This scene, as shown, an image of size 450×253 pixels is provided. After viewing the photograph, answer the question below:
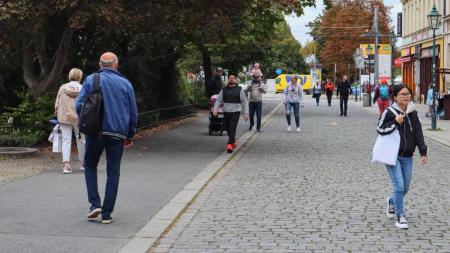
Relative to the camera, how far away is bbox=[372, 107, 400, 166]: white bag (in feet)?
23.6

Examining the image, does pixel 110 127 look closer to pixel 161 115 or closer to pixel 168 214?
pixel 168 214

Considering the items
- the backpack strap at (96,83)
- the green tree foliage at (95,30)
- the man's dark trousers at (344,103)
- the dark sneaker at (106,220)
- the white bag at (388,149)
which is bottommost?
the man's dark trousers at (344,103)

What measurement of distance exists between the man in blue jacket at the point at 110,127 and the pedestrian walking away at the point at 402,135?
8.77 feet

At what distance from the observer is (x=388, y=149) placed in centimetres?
720

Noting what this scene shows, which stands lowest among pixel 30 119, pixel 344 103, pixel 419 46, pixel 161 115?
pixel 344 103

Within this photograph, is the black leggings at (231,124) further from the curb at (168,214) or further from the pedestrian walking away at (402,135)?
the pedestrian walking away at (402,135)

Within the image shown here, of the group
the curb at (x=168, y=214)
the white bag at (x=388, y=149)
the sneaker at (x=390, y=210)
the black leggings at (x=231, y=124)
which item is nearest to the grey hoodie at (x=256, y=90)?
the black leggings at (x=231, y=124)

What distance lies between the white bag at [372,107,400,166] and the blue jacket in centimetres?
262

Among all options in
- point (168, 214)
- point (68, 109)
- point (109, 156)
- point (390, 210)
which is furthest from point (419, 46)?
point (109, 156)

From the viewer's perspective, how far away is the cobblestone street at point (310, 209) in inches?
254

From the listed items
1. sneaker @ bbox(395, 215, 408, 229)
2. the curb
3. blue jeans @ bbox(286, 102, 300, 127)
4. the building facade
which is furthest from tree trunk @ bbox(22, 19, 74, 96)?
the building facade

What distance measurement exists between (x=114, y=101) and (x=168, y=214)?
4.86 ft

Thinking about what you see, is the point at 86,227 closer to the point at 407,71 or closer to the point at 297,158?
the point at 297,158

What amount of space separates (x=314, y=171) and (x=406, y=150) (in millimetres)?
4495
